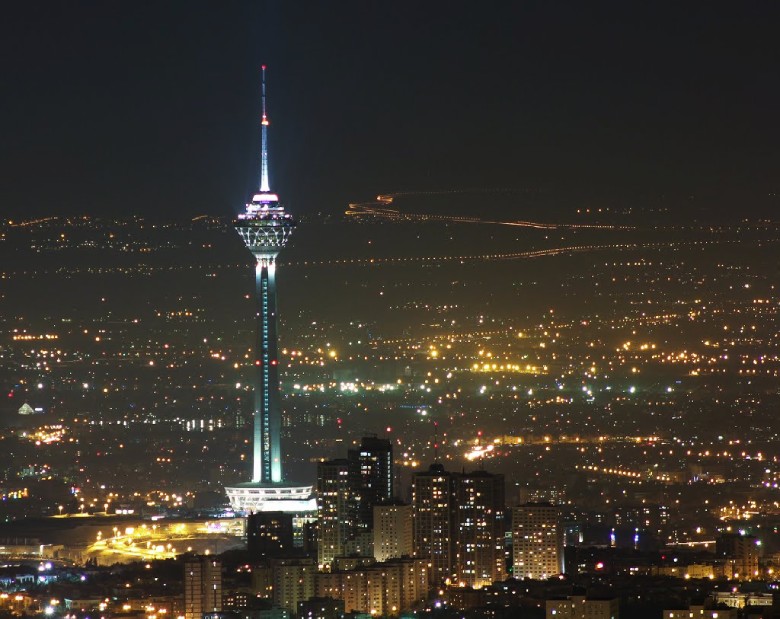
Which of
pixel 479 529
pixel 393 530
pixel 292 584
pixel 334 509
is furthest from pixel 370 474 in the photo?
pixel 292 584

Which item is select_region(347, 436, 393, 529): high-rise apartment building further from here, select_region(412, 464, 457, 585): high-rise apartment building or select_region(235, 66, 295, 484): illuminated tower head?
select_region(235, 66, 295, 484): illuminated tower head

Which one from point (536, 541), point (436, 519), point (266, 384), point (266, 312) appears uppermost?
point (266, 312)

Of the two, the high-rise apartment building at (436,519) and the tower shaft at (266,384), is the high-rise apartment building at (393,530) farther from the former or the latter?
the tower shaft at (266,384)

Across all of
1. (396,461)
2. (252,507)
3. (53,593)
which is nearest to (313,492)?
(252,507)

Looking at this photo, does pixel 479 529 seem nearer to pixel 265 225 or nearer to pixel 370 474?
pixel 370 474

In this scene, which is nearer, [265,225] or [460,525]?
[460,525]

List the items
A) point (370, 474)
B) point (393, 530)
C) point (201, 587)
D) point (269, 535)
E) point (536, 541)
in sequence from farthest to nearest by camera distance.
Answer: point (269, 535) < point (370, 474) < point (393, 530) < point (536, 541) < point (201, 587)

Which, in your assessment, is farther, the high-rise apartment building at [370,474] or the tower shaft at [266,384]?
the tower shaft at [266,384]

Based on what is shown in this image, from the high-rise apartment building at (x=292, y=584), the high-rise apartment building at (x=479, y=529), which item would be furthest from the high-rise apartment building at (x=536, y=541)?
the high-rise apartment building at (x=292, y=584)
